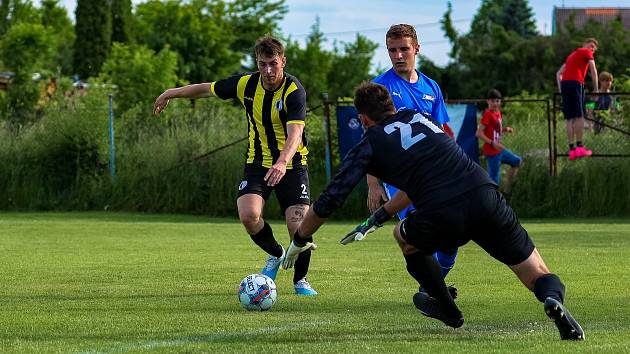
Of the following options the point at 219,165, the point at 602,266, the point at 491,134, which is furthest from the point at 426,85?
the point at 219,165

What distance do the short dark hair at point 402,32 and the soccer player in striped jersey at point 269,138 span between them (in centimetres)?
121

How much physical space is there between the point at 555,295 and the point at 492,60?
57.3m

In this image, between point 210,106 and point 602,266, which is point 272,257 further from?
point 210,106

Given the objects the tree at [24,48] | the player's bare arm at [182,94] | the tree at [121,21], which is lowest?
the player's bare arm at [182,94]

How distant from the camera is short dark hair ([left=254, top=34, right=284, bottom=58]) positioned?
9.84 m

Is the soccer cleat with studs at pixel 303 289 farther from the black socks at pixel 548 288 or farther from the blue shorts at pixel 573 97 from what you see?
the blue shorts at pixel 573 97

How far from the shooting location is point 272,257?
A: 1044cm

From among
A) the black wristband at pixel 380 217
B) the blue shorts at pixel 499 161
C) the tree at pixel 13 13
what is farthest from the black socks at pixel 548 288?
the tree at pixel 13 13

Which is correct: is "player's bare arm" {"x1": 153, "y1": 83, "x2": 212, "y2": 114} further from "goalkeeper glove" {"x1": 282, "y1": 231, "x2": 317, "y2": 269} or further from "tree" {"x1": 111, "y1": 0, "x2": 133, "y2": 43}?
"tree" {"x1": 111, "y1": 0, "x2": 133, "y2": 43}

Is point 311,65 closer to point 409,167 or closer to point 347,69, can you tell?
point 347,69

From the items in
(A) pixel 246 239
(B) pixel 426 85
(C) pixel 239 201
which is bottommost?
(A) pixel 246 239

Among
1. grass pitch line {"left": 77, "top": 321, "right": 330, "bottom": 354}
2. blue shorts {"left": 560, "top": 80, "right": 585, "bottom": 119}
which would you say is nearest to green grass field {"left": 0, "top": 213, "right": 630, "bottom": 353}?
grass pitch line {"left": 77, "top": 321, "right": 330, "bottom": 354}

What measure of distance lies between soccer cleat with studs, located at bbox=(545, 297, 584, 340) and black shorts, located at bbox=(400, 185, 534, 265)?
45 centimetres

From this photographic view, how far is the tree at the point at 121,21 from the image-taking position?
65938 mm
